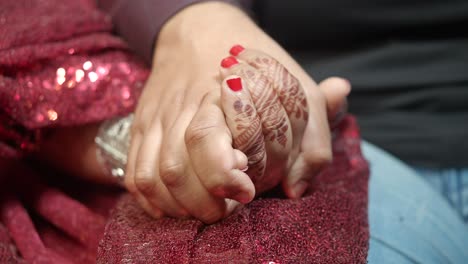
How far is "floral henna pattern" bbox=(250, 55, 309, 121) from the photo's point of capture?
436 millimetres

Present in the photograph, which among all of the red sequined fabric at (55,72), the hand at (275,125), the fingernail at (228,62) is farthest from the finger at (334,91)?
the red sequined fabric at (55,72)

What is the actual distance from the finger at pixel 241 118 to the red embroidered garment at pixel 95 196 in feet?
0.22

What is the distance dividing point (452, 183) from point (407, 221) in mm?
194

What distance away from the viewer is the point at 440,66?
0.72 m

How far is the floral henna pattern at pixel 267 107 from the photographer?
0.42 meters

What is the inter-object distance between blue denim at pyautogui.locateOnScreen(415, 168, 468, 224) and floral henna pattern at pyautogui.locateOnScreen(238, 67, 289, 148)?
374mm

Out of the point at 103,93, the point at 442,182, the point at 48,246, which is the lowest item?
the point at 442,182

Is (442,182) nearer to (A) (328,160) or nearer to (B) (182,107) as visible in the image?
(A) (328,160)

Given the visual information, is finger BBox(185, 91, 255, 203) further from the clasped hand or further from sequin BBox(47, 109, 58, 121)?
sequin BBox(47, 109, 58, 121)

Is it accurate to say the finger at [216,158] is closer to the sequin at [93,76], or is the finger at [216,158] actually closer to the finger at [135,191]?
the finger at [135,191]

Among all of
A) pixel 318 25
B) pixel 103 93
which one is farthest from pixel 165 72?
pixel 318 25

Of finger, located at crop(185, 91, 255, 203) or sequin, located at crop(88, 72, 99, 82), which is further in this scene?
sequin, located at crop(88, 72, 99, 82)

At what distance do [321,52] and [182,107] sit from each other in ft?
1.22

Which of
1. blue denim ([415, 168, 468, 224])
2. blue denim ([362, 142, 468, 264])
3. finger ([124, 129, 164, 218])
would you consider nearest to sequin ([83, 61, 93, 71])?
finger ([124, 129, 164, 218])
